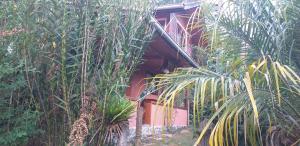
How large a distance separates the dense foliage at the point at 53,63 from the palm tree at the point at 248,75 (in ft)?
4.20

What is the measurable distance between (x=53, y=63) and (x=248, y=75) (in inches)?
102

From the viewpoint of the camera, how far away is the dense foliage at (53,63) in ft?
13.2

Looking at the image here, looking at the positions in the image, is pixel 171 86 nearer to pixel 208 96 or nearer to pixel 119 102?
pixel 208 96

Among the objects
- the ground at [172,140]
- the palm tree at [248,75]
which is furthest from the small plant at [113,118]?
the ground at [172,140]

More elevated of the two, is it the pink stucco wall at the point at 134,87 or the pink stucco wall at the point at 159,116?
the pink stucco wall at the point at 134,87

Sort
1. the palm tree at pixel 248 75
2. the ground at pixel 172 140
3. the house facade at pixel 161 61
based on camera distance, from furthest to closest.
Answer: the house facade at pixel 161 61 → the ground at pixel 172 140 → the palm tree at pixel 248 75

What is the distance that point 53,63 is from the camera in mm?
4125

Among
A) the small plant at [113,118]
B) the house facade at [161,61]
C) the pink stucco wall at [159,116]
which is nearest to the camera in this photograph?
the pink stucco wall at [159,116]

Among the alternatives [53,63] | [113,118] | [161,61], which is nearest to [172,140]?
Result: [161,61]

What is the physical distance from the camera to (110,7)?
4.34 metres

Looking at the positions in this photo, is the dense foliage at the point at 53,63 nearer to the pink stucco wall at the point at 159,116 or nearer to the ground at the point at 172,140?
the pink stucco wall at the point at 159,116

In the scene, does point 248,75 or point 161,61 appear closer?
point 248,75

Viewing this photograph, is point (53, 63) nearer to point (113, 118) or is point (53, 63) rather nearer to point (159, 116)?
point (113, 118)

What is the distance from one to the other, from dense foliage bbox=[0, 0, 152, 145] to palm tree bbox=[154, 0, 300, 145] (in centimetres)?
128
